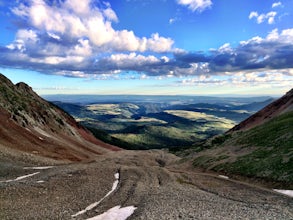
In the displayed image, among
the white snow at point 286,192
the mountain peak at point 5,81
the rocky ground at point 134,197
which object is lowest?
the white snow at point 286,192

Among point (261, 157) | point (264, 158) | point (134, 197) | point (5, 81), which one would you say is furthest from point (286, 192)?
point (5, 81)

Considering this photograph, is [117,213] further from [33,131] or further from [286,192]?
[33,131]

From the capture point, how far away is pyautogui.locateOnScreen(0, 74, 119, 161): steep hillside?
93.1 metres

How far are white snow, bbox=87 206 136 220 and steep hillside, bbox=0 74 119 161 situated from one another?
160 feet

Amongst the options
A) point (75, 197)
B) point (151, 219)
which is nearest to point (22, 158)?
point (75, 197)

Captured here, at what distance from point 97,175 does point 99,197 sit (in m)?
16.8

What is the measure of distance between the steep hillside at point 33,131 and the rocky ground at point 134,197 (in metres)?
29.0

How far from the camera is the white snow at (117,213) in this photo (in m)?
35.7

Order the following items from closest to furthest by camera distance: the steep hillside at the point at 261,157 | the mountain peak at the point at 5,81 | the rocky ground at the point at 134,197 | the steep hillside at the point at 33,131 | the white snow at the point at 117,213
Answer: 1. the white snow at the point at 117,213
2. the rocky ground at the point at 134,197
3. the steep hillside at the point at 261,157
4. the steep hillside at the point at 33,131
5. the mountain peak at the point at 5,81

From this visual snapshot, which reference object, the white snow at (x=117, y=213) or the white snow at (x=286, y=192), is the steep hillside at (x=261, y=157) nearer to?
the white snow at (x=286, y=192)

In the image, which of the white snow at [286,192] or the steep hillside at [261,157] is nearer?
the white snow at [286,192]

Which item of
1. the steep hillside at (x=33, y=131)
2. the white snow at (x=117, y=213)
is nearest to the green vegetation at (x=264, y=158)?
the white snow at (x=117, y=213)

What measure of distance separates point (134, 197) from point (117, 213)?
26.5 ft

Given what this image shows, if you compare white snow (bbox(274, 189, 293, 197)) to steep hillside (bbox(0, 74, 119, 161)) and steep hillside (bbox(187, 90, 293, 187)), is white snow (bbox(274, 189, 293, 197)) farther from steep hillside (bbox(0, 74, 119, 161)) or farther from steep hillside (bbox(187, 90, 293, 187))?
steep hillside (bbox(0, 74, 119, 161))
